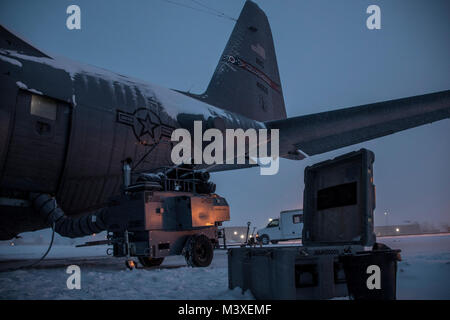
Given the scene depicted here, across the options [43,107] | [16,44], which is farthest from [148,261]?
[16,44]

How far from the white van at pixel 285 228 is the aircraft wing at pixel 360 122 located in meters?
9.40

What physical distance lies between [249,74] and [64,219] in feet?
41.0

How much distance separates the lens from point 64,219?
29.6 feet

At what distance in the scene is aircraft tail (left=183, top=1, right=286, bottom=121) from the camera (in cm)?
1706

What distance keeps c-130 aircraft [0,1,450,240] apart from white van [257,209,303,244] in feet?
29.3

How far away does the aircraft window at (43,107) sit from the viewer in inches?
324

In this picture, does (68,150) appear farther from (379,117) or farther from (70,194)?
(379,117)

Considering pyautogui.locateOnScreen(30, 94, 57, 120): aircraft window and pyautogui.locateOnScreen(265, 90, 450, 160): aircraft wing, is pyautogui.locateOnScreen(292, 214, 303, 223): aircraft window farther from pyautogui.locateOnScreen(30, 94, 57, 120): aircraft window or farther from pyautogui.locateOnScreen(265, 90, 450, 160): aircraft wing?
pyautogui.locateOnScreen(30, 94, 57, 120): aircraft window

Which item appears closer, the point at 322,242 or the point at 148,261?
the point at 322,242

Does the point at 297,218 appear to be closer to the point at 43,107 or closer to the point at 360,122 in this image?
the point at 360,122

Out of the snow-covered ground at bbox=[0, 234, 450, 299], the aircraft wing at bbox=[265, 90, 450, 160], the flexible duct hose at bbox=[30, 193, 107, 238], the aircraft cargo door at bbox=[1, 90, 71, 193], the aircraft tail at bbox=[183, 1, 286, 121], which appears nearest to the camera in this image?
the snow-covered ground at bbox=[0, 234, 450, 299]

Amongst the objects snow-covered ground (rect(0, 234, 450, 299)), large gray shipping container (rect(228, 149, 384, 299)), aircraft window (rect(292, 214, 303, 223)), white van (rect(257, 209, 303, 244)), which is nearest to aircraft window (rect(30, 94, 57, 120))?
snow-covered ground (rect(0, 234, 450, 299))

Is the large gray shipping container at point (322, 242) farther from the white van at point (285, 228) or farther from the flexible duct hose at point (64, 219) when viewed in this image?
the white van at point (285, 228)

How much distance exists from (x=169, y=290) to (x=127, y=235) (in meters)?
2.64
